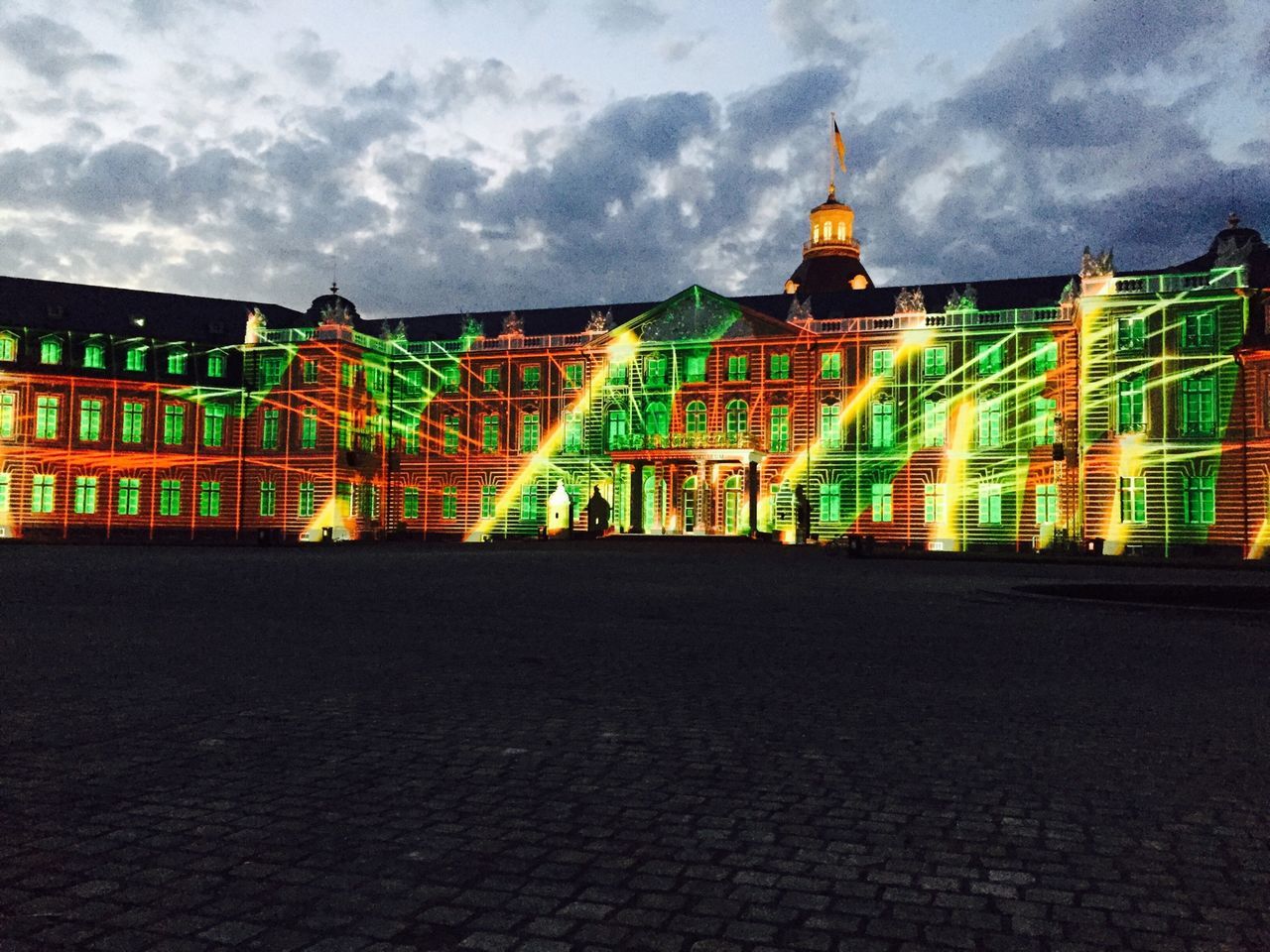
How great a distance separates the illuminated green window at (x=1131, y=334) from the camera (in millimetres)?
46500

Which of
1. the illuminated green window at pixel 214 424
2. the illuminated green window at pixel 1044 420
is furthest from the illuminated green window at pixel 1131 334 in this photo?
the illuminated green window at pixel 214 424

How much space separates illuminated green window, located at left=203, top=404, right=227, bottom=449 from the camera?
63.4 metres

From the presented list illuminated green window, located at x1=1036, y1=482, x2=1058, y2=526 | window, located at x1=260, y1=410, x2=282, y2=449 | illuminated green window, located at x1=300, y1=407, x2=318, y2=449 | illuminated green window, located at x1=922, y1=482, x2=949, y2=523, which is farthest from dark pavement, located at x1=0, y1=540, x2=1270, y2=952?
window, located at x1=260, y1=410, x2=282, y2=449

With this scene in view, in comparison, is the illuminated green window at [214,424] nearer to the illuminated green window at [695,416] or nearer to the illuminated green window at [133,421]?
the illuminated green window at [133,421]

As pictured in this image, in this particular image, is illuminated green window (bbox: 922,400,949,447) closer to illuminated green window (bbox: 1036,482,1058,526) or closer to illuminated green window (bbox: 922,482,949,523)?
illuminated green window (bbox: 922,482,949,523)

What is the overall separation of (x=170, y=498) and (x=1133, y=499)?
171 feet

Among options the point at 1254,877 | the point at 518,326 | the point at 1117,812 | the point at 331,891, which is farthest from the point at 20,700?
the point at 518,326

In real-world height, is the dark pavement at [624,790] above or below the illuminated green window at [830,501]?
below

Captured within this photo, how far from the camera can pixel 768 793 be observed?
5.64 m

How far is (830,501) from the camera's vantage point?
5778 cm

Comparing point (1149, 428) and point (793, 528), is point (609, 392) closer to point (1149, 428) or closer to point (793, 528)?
point (793, 528)

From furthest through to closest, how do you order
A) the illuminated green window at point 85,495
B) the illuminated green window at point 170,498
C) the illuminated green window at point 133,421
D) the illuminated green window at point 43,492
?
the illuminated green window at point 170,498, the illuminated green window at point 133,421, the illuminated green window at point 85,495, the illuminated green window at point 43,492

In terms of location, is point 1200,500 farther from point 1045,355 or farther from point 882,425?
point 882,425

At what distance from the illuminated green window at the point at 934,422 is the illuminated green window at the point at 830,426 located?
4499 millimetres
